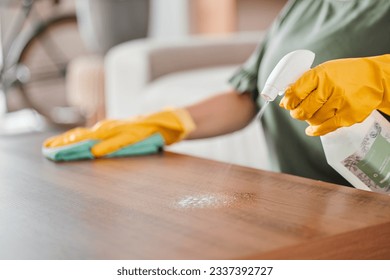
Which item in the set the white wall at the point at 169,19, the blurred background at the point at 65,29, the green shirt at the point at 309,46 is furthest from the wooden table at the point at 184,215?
the white wall at the point at 169,19

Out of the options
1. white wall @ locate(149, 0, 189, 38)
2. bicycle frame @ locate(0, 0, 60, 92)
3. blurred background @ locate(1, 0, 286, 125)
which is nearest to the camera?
bicycle frame @ locate(0, 0, 60, 92)

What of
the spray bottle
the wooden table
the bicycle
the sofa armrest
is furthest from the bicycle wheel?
the spray bottle

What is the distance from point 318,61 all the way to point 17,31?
10.4ft

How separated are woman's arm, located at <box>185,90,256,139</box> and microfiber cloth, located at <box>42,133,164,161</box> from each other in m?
0.12

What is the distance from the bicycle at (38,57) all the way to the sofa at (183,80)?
4.83 feet

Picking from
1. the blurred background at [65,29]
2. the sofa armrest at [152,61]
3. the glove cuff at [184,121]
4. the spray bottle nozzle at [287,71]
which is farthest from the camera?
the blurred background at [65,29]

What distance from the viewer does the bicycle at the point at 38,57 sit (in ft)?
12.6

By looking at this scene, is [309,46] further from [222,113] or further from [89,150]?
[89,150]

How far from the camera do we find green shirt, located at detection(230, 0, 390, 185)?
1133 millimetres

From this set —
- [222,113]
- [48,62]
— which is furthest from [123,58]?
[48,62]

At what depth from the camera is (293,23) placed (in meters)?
1.28

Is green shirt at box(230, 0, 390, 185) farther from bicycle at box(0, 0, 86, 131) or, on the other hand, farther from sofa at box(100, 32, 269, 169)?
bicycle at box(0, 0, 86, 131)

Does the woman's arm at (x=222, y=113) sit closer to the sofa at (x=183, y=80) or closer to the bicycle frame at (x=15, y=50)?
the sofa at (x=183, y=80)
